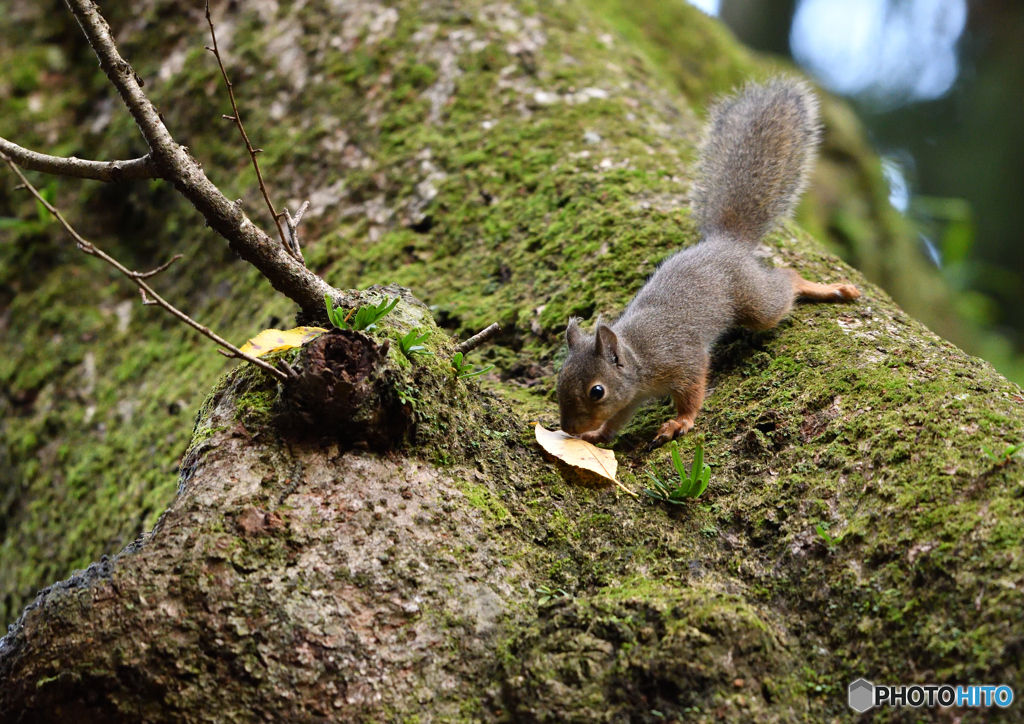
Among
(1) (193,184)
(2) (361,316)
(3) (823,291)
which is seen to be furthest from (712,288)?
(1) (193,184)

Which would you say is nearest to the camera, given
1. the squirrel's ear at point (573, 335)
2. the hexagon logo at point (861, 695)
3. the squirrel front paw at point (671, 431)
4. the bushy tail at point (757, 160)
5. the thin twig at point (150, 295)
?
the hexagon logo at point (861, 695)

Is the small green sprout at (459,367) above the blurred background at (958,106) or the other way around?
above

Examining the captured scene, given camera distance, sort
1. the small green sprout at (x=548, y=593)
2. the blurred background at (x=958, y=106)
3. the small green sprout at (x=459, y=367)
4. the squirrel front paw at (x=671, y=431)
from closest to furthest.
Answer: the small green sprout at (x=548, y=593) < the small green sprout at (x=459, y=367) < the squirrel front paw at (x=671, y=431) < the blurred background at (x=958, y=106)

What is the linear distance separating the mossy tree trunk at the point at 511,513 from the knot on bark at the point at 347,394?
0.07 feet

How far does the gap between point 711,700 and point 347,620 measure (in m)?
0.96

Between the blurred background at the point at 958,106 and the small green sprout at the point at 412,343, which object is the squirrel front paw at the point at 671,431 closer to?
the small green sprout at the point at 412,343

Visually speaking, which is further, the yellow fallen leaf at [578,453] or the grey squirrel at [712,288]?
the grey squirrel at [712,288]

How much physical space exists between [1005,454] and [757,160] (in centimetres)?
213

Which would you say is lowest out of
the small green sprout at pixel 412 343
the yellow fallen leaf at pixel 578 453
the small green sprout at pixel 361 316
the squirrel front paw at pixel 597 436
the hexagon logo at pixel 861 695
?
the squirrel front paw at pixel 597 436

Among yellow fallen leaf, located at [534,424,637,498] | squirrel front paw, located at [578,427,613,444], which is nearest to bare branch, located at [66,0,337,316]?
yellow fallen leaf, located at [534,424,637,498]

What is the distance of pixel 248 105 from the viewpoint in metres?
5.41

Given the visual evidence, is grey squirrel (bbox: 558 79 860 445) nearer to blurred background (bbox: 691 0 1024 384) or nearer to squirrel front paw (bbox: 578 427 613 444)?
squirrel front paw (bbox: 578 427 613 444)

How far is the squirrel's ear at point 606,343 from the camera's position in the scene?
10.5 ft

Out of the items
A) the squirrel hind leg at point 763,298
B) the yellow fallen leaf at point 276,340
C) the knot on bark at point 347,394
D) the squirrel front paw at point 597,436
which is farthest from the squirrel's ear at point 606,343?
the yellow fallen leaf at point 276,340
